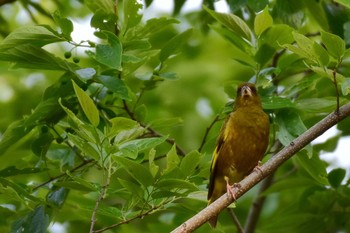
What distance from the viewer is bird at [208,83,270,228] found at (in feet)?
18.1

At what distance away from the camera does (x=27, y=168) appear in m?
4.97

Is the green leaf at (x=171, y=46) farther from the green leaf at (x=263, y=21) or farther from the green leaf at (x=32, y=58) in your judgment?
the green leaf at (x=32, y=58)

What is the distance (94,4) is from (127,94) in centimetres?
60

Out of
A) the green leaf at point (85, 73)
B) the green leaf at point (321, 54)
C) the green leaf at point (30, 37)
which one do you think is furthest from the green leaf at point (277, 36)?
the green leaf at point (30, 37)

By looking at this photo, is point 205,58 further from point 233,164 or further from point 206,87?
point 233,164

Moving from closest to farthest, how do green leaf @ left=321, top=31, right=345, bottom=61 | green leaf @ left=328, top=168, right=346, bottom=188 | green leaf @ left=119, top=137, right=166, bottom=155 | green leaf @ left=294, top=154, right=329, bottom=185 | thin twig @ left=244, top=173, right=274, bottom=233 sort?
1. green leaf @ left=321, top=31, right=345, bottom=61
2. green leaf @ left=119, top=137, right=166, bottom=155
3. green leaf @ left=294, top=154, right=329, bottom=185
4. green leaf @ left=328, top=168, right=346, bottom=188
5. thin twig @ left=244, top=173, right=274, bottom=233

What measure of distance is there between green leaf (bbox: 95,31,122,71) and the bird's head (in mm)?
1098

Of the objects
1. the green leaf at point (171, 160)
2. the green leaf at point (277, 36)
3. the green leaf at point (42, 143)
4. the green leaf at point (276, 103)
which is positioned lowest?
the green leaf at point (276, 103)

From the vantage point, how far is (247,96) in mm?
5520

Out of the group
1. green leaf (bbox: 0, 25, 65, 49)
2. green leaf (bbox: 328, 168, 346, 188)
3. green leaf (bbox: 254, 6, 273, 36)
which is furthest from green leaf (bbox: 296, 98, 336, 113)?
green leaf (bbox: 0, 25, 65, 49)

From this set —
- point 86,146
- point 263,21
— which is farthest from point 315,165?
point 86,146

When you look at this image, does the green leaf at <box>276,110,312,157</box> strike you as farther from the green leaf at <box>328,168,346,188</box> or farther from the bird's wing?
the green leaf at <box>328,168,346,188</box>

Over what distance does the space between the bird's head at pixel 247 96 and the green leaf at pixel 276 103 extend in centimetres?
19

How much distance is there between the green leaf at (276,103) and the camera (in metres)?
4.78
